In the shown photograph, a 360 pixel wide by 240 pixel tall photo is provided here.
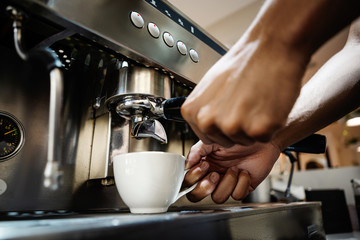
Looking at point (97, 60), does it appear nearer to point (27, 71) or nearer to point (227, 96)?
point (27, 71)

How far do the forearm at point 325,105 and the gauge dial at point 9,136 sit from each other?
0.48 metres

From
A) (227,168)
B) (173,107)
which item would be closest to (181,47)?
(173,107)

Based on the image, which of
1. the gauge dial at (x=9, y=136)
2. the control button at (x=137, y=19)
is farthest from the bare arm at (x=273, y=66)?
the gauge dial at (x=9, y=136)

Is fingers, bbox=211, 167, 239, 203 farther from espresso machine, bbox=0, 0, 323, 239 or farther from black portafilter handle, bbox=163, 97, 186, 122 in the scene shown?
black portafilter handle, bbox=163, 97, 186, 122

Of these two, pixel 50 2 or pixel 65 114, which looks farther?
pixel 65 114

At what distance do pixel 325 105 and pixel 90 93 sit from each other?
18.8 inches

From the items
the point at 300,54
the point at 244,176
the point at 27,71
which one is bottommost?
the point at 244,176

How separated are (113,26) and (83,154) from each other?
0.26 meters

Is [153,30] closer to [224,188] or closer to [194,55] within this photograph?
[194,55]

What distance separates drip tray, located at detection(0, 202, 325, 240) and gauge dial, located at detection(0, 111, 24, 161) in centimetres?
11

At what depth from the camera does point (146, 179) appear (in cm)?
35

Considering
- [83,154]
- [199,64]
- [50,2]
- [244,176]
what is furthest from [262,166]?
[50,2]

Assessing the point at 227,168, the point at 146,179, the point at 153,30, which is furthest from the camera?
→ the point at 227,168

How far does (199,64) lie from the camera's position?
0.57 meters
